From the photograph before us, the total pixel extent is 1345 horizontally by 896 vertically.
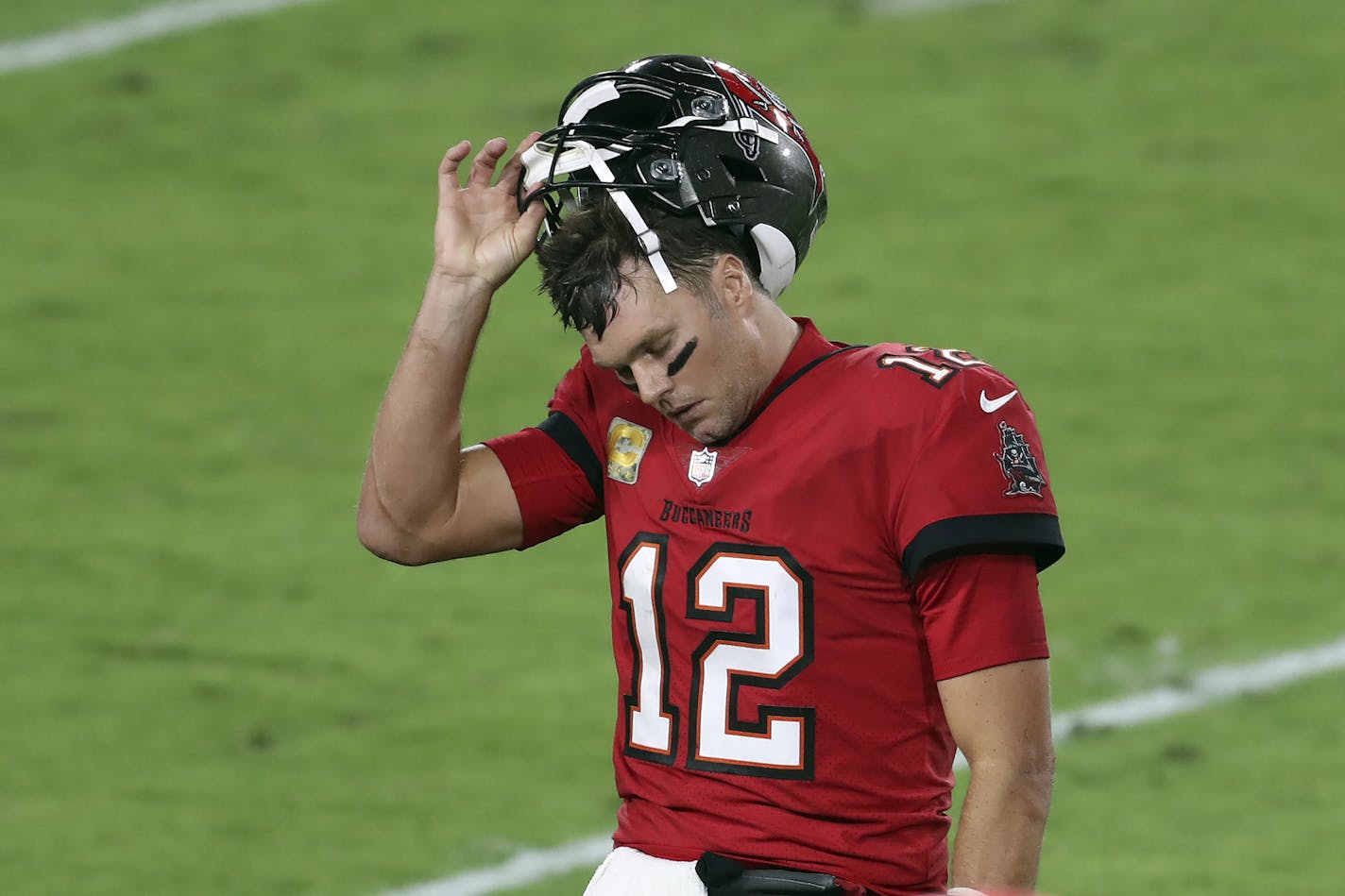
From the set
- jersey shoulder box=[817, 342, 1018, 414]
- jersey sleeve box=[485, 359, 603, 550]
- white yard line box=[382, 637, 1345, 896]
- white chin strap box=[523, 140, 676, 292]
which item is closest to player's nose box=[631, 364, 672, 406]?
white chin strap box=[523, 140, 676, 292]

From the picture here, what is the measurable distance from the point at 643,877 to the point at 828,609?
0.46 m

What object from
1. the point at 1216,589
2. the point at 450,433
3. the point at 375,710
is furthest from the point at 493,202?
the point at 1216,589

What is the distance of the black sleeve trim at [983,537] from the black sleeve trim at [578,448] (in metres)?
0.62

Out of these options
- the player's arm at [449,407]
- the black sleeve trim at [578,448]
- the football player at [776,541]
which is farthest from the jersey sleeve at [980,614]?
the player's arm at [449,407]

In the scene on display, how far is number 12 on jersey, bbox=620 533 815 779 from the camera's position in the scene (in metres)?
2.99

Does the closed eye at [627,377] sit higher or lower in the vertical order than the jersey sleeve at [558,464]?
higher

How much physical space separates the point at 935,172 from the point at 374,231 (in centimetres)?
226

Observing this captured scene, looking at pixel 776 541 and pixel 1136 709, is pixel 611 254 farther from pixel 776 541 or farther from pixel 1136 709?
pixel 1136 709

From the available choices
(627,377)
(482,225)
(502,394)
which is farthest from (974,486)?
(502,394)

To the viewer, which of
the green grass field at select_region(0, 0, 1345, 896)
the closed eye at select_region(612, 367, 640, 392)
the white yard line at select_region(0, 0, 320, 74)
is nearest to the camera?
the closed eye at select_region(612, 367, 640, 392)

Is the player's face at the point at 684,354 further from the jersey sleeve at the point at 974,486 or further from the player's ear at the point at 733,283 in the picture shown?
the jersey sleeve at the point at 974,486

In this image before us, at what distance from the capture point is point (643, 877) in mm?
3088

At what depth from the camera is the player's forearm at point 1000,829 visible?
9.18 feet

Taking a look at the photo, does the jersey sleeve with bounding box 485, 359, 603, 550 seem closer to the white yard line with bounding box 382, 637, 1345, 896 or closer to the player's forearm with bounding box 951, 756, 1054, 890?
the player's forearm with bounding box 951, 756, 1054, 890
